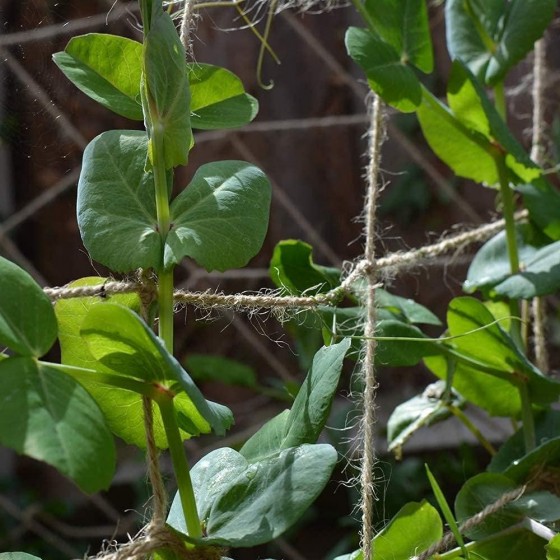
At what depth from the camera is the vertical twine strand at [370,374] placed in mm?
286

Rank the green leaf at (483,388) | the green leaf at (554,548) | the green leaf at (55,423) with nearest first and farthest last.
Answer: the green leaf at (55,423)
the green leaf at (554,548)
the green leaf at (483,388)

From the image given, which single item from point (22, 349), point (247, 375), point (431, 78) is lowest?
point (247, 375)

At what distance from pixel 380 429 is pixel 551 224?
0.60 metres

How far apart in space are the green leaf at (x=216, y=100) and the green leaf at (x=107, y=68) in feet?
0.07

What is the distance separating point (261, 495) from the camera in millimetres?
233

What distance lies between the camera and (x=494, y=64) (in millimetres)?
393

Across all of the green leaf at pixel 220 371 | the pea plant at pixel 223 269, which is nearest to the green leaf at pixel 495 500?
the pea plant at pixel 223 269

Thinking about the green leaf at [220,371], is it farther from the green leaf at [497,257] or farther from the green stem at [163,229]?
the green stem at [163,229]

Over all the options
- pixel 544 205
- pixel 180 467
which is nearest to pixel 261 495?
pixel 180 467

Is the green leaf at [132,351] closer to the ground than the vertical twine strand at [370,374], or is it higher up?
higher up

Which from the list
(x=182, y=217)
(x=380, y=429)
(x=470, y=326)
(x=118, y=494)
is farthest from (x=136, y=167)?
(x=118, y=494)

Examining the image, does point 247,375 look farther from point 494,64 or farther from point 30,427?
point 30,427

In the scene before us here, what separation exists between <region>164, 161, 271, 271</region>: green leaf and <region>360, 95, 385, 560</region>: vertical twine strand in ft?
0.23

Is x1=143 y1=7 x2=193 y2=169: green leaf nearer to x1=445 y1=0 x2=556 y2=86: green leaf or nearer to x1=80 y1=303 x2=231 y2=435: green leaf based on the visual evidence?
x1=80 y1=303 x2=231 y2=435: green leaf
